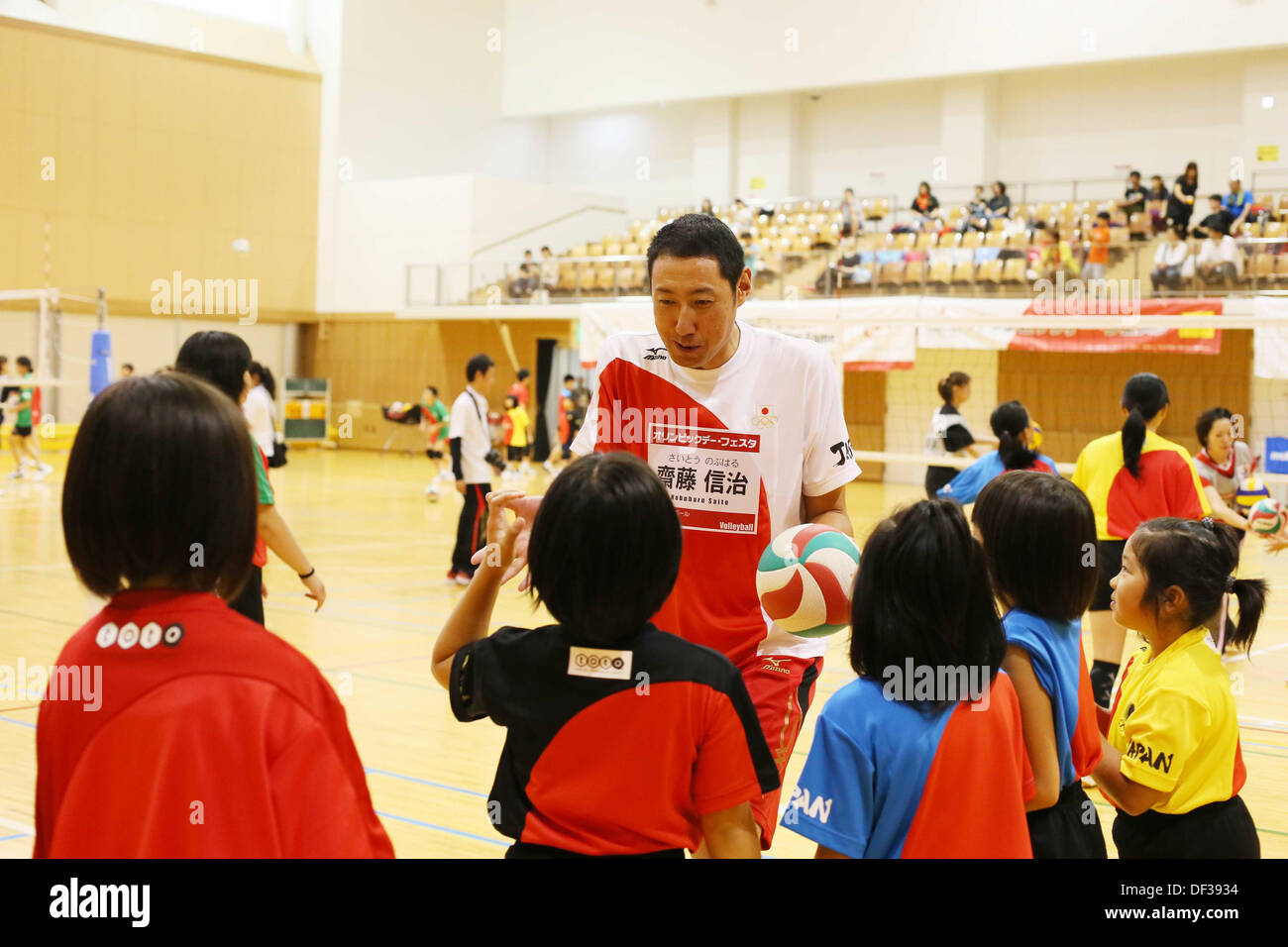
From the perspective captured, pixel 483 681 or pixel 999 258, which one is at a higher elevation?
pixel 999 258

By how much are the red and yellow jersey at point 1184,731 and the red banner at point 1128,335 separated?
1230 centimetres

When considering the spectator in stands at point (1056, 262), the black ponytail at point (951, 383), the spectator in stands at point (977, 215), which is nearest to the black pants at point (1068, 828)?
the black ponytail at point (951, 383)

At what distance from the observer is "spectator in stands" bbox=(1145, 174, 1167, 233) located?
1989 cm

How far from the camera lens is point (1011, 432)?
6.48 metres

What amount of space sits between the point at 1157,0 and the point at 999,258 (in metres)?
5.94

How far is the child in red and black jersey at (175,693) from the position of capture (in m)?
1.52

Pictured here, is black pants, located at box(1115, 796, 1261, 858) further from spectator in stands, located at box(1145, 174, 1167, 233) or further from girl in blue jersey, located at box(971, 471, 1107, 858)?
spectator in stands, located at box(1145, 174, 1167, 233)

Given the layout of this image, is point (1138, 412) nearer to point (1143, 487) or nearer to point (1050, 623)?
point (1143, 487)

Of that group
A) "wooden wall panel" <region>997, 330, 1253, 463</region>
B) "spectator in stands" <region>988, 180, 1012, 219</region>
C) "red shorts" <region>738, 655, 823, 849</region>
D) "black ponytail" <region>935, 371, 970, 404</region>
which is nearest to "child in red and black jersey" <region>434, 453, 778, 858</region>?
"red shorts" <region>738, 655, 823, 849</region>

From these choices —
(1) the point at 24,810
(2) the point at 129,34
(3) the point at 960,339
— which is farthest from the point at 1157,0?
(1) the point at 24,810

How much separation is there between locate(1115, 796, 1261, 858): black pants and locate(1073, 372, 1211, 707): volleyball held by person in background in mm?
3227

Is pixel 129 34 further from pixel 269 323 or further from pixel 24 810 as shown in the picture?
pixel 24 810

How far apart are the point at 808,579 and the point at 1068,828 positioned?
69 cm
